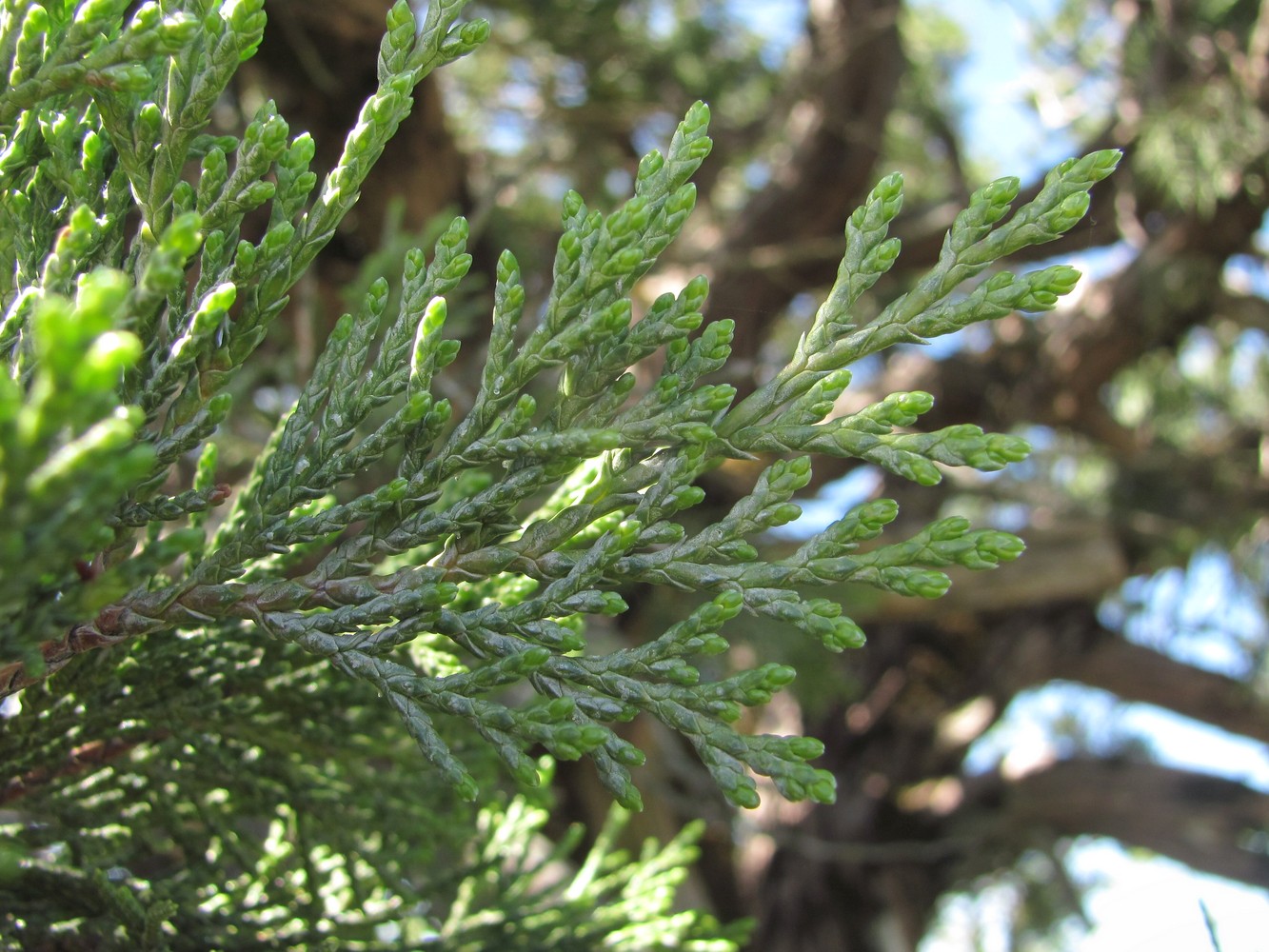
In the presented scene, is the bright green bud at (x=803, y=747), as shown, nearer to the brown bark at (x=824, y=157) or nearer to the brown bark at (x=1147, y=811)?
the brown bark at (x=824, y=157)

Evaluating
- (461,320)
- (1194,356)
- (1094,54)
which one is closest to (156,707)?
(461,320)

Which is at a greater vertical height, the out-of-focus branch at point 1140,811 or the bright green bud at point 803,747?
the bright green bud at point 803,747

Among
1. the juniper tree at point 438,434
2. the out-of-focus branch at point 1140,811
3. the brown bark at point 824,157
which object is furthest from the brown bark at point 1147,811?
the juniper tree at point 438,434

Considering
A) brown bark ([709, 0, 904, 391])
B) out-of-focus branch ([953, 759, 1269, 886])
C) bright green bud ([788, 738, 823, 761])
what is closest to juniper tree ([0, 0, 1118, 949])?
bright green bud ([788, 738, 823, 761])

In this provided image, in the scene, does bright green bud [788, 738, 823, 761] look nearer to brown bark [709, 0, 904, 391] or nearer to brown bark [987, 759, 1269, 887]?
brown bark [709, 0, 904, 391]

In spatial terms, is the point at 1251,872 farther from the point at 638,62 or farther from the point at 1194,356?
the point at 638,62

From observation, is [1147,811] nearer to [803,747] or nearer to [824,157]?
[824,157]

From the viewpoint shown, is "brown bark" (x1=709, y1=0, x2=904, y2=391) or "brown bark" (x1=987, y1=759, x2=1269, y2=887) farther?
"brown bark" (x1=987, y1=759, x2=1269, y2=887)

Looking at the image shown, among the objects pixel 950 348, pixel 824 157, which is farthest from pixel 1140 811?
pixel 824 157
